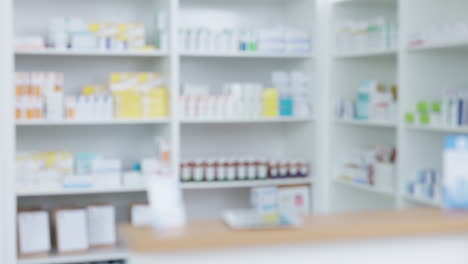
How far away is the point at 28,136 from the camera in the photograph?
178 inches

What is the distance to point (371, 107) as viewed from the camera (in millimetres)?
4180

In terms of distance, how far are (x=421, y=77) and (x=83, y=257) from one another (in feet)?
7.99

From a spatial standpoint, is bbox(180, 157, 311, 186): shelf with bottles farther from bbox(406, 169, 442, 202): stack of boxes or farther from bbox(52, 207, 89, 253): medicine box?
bbox(406, 169, 442, 202): stack of boxes

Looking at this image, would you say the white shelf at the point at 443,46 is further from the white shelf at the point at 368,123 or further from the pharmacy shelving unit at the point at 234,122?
the pharmacy shelving unit at the point at 234,122

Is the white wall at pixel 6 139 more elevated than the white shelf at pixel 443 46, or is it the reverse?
the white shelf at pixel 443 46

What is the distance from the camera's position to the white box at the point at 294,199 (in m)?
4.61

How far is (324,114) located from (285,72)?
0.45 metres

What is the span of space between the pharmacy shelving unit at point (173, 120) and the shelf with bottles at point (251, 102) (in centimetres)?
5

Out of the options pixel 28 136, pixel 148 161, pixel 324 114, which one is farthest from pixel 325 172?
pixel 28 136

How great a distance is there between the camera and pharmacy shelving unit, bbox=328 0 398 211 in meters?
4.53

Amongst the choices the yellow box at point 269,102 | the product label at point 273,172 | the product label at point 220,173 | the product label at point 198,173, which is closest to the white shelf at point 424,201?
the product label at point 273,172

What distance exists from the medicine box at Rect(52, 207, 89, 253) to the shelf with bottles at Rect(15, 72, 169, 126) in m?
0.61

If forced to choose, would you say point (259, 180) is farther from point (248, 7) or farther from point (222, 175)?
point (248, 7)

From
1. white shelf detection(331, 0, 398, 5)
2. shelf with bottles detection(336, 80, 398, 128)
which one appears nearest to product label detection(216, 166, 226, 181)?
shelf with bottles detection(336, 80, 398, 128)
